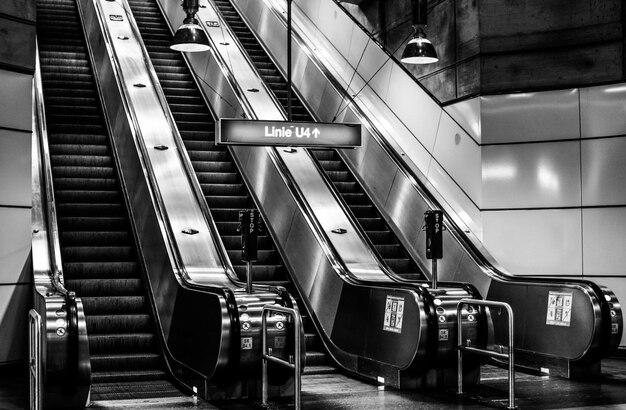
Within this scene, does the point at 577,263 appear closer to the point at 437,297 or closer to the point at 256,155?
the point at 437,297

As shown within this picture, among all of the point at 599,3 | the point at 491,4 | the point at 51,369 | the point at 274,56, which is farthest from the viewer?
the point at 274,56

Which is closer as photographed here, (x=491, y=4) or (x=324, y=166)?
(x=491, y=4)

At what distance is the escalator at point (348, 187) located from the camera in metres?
11.6

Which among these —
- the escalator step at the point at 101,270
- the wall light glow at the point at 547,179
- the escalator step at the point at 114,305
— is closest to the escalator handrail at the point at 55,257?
the escalator step at the point at 101,270

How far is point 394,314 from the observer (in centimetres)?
852

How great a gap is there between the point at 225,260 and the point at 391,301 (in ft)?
6.49

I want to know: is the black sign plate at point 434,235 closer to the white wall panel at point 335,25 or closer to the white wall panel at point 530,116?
the white wall panel at point 530,116

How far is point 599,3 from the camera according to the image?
1099cm

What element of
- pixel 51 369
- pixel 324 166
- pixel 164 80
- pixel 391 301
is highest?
pixel 164 80

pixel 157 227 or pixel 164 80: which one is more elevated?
pixel 164 80

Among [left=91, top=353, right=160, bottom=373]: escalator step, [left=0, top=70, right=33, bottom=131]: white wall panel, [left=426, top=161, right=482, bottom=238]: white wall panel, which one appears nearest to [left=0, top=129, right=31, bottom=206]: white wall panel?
[left=0, top=70, right=33, bottom=131]: white wall panel

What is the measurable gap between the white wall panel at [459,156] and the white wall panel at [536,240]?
1.53 feet

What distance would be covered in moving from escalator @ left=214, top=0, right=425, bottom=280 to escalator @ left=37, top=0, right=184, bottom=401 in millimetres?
3124

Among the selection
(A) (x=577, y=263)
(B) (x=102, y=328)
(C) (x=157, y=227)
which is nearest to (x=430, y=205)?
(A) (x=577, y=263)
